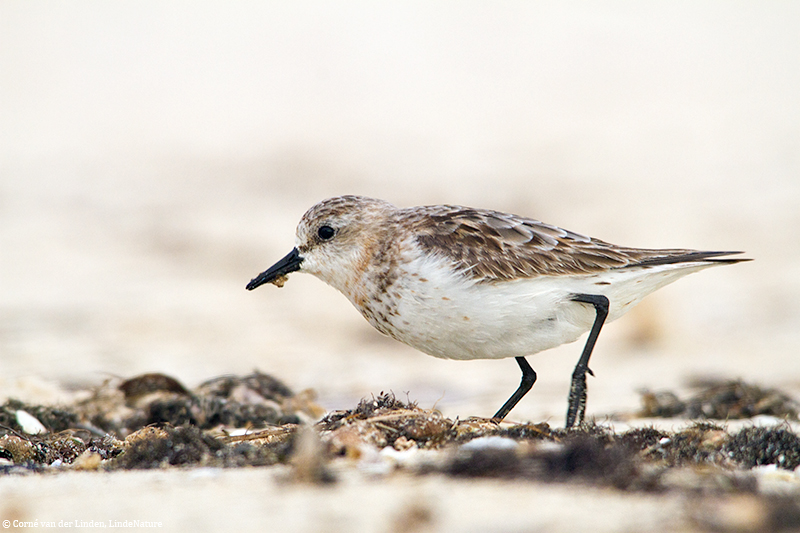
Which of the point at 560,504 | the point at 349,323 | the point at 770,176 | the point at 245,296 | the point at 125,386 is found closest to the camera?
the point at 560,504

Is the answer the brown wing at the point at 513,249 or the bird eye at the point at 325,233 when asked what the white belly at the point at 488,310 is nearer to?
the brown wing at the point at 513,249

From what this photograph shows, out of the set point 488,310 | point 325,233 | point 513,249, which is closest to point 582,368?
point 488,310

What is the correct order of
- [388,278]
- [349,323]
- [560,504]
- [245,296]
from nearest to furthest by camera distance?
[560,504] → [388,278] → [349,323] → [245,296]

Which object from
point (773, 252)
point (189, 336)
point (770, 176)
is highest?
point (770, 176)

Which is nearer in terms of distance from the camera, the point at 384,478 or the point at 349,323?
the point at 384,478

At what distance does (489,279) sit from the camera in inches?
173

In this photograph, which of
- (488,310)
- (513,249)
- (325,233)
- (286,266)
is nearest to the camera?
(488,310)

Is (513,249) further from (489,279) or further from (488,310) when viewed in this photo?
(488,310)

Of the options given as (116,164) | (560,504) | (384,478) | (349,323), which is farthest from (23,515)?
(116,164)

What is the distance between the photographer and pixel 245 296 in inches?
500

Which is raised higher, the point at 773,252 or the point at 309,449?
Result: the point at 773,252

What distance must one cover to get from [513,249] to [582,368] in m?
0.74

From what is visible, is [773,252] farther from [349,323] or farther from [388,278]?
[388,278]

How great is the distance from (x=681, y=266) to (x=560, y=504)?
233 cm
